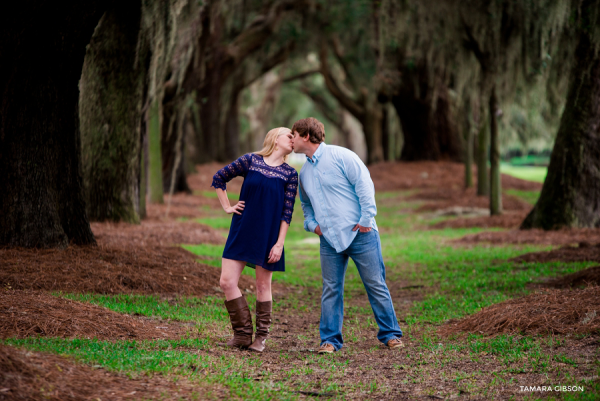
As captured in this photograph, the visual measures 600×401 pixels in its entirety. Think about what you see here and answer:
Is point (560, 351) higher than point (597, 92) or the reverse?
the reverse

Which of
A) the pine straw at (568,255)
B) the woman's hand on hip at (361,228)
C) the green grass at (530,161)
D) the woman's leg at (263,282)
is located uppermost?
the green grass at (530,161)

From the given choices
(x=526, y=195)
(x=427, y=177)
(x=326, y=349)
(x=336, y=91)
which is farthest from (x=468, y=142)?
(x=326, y=349)

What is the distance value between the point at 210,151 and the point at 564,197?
19.7 metres

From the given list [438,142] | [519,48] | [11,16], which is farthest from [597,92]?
[438,142]

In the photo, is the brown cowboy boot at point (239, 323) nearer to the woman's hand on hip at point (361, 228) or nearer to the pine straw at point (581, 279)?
the woman's hand on hip at point (361, 228)

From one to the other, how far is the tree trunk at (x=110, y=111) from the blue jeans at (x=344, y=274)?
6784 millimetres

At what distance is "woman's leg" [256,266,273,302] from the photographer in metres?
5.19

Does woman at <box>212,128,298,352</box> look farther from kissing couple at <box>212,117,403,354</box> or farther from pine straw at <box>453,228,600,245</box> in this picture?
pine straw at <box>453,228,600,245</box>

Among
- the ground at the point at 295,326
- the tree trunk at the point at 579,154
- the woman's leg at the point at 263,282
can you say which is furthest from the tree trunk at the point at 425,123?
the woman's leg at the point at 263,282

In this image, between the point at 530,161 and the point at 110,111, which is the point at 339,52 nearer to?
the point at 110,111

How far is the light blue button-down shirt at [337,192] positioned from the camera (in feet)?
16.6

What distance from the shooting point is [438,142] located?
2641 centimetres

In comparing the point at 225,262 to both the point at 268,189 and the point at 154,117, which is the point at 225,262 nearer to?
the point at 268,189

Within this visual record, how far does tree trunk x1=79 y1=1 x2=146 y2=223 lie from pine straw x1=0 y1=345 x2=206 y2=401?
7.42 meters
